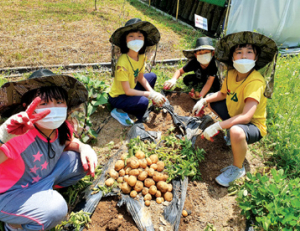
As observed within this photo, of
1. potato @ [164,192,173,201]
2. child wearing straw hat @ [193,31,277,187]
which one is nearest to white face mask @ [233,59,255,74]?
child wearing straw hat @ [193,31,277,187]

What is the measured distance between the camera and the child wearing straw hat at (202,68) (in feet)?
10.2

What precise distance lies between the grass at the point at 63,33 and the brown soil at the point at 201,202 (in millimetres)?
2462

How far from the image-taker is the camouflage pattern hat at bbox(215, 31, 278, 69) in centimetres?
205

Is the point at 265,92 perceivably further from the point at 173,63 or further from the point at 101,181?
the point at 173,63

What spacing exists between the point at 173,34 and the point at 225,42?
4.60m

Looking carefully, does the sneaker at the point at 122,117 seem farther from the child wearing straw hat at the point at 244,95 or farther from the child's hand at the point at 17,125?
the child's hand at the point at 17,125

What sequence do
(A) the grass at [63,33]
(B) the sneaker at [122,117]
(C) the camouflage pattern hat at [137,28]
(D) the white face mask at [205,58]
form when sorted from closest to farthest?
(C) the camouflage pattern hat at [137,28] → (B) the sneaker at [122,117] → (D) the white face mask at [205,58] → (A) the grass at [63,33]

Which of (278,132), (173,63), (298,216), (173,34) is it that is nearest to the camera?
(298,216)

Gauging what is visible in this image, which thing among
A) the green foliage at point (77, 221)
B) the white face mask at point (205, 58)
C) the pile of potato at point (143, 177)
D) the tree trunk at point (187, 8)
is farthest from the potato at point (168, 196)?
the tree trunk at point (187, 8)

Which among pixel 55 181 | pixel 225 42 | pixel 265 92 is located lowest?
pixel 55 181

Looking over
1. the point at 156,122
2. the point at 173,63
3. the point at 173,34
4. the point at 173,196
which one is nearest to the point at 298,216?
the point at 173,196

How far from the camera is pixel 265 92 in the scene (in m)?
2.09

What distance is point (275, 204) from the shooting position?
156 centimetres

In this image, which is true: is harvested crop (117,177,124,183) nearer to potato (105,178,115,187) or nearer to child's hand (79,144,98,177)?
potato (105,178,115,187)
